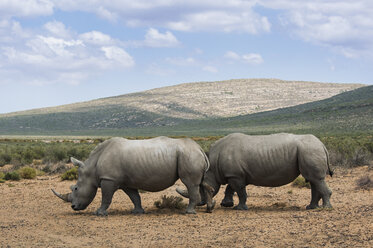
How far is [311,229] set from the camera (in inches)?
402

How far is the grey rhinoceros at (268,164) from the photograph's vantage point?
12.7m

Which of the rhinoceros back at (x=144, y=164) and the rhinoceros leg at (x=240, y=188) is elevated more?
the rhinoceros back at (x=144, y=164)

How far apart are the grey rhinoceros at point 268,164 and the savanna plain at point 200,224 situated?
0.56 m

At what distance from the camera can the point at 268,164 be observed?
12.9 meters

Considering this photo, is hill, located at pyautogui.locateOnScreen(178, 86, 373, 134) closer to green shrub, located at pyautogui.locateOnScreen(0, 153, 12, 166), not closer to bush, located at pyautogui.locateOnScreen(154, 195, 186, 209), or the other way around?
green shrub, located at pyautogui.locateOnScreen(0, 153, 12, 166)

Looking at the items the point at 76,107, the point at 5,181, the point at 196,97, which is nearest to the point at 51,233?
the point at 5,181

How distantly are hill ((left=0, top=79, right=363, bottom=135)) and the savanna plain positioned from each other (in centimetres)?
8374

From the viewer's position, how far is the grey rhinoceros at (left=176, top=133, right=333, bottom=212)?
12.7 metres

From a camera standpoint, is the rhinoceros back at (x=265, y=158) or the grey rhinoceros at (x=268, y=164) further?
the rhinoceros back at (x=265, y=158)

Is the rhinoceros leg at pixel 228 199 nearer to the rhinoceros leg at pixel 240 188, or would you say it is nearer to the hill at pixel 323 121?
the rhinoceros leg at pixel 240 188

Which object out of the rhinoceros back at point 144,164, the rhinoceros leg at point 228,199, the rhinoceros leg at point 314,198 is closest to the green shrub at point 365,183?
the rhinoceros leg at point 314,198

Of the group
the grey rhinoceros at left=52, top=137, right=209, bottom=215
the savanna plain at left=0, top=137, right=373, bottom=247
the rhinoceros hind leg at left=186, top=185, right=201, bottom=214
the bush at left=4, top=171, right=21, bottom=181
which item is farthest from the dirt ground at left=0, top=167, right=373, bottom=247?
the bush at left=4, top=171, right=21, bottom=181

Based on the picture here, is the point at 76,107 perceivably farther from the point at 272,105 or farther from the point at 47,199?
the point at 47,199

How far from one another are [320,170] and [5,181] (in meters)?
13.6
